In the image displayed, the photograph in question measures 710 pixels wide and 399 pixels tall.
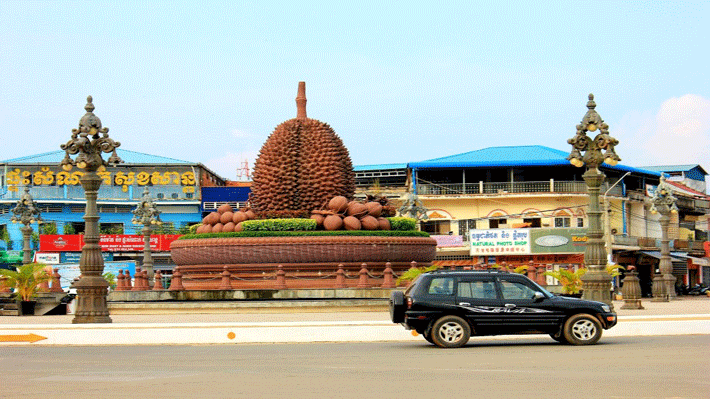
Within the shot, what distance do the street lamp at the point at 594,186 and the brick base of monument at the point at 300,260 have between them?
8.84m

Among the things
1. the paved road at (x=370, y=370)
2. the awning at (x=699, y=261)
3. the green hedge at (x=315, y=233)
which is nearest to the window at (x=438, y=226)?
the awning at (x=699, y=261)

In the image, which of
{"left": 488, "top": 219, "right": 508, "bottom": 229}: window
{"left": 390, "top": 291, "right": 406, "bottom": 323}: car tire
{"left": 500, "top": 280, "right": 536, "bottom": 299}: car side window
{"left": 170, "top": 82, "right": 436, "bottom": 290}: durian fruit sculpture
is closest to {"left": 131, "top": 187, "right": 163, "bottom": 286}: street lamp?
{"left": 170, "top": 82, "right": 436, "bottom": 290}: durian fruit sculpture

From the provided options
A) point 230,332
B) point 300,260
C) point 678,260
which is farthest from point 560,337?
point 678,260

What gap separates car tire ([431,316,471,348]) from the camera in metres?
16.1

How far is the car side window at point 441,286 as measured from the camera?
54.0ft

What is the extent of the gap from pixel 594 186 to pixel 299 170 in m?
13.6

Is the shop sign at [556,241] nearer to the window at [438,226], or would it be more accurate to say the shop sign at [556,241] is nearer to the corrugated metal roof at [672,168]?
the window at [438,226]

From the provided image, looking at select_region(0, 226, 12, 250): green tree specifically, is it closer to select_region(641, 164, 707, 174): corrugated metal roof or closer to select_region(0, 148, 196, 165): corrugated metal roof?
select_region(0, 148, 196, 165): corrugated metal roof

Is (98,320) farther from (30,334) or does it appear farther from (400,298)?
(400,298)

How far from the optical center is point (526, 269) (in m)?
33.5

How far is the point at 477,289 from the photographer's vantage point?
1655 cm

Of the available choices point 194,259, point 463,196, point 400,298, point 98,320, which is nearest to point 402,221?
point 194,259

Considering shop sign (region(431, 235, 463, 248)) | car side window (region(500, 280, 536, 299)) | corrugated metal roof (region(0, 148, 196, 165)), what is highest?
corrugated metal roof (region(0, 148, 196, 165))

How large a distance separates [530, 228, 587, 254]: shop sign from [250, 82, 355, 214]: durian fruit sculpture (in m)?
26.2
